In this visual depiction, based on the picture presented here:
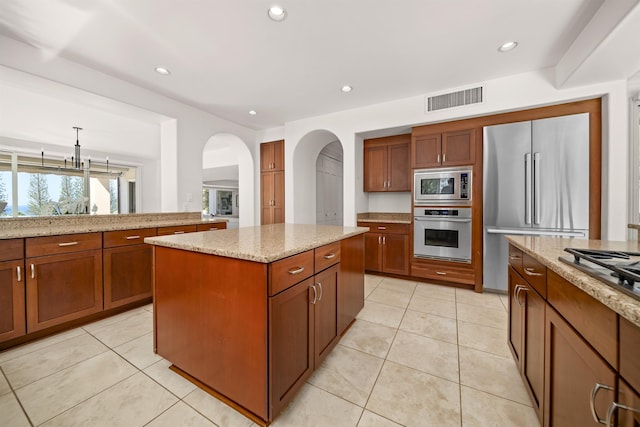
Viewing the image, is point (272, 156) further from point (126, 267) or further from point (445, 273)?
point (445, 273)

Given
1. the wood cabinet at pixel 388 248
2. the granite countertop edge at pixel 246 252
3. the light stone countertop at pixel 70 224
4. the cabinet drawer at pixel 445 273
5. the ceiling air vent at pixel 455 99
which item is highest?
the ceiling air vent at pixel 455 99

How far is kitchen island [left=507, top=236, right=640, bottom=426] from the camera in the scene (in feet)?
1.93

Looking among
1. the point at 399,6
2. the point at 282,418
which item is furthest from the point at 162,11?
the point at 282,418

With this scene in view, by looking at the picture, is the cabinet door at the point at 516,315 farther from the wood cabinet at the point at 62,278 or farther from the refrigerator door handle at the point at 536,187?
the wood cabinet at the point at 62,278

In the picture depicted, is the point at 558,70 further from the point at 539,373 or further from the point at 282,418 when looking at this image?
the point at 282,418

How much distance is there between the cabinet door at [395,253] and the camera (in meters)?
3.57

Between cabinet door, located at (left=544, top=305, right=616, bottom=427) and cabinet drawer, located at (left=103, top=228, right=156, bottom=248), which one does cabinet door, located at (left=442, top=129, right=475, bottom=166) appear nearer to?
cabinet door, located at (left=544, top=305, right=616, bottom=427)

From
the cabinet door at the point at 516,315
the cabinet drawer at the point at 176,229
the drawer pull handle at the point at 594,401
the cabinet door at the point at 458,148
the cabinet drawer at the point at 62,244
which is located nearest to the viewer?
the drawer pull handle at the point at 594,401

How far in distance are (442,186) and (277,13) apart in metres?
2.71

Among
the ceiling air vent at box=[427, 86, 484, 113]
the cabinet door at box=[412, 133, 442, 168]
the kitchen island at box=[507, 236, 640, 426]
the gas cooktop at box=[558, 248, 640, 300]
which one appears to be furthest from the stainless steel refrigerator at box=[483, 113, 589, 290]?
the gas cooktop at box=[558, 248, 640, 300]

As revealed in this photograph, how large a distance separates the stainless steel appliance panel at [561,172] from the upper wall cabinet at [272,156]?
375 centimetres

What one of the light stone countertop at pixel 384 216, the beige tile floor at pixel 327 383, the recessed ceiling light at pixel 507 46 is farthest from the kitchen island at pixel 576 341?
the light stone countertop at pixel 384 216

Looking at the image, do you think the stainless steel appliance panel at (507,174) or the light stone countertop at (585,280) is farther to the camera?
the stainless steel appliance panel at (507,174)

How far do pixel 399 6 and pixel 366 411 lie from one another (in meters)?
2.72
